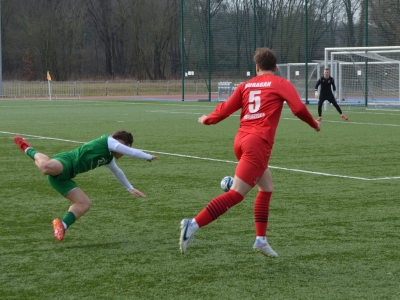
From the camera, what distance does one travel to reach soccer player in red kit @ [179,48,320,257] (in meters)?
6.04

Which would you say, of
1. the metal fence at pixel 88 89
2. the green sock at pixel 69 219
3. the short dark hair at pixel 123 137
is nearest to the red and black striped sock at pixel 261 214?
the short dark hair at pixel 123 137

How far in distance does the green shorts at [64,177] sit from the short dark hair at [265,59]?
6.62ft

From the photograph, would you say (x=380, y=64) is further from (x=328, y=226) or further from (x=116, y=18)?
(x=116, y=18)

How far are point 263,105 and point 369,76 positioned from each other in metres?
29.4

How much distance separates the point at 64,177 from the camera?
22.9 feet

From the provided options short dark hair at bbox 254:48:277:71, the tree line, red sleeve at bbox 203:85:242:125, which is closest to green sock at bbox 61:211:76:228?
red sleeve at bbox 203:85:242:125

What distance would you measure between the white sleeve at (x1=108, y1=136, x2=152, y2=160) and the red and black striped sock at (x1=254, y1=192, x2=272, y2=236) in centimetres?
107

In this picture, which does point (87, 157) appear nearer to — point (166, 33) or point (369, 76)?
point (369, 76)

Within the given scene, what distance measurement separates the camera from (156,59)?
73250 mm

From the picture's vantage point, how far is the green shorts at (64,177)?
22.7 feet

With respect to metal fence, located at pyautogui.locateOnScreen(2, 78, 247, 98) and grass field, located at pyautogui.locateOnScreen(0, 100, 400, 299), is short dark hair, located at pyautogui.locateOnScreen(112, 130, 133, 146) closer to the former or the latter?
grass field, located at pyautogui.locateOnScreen(0, 100, 400, 299)

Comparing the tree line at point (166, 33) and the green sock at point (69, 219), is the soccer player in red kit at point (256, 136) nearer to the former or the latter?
the green sock at point (69, 219)

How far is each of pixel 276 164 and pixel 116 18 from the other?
67.2 meters

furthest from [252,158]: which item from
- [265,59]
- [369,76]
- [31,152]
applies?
[369,76]
